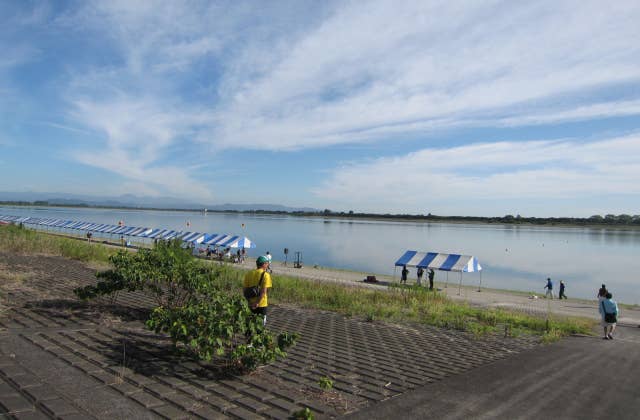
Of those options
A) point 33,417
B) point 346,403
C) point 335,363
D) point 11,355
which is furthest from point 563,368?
point 11,355

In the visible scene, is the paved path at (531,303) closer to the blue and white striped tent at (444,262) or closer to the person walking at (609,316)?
the blue and white striped tent at (444,262)

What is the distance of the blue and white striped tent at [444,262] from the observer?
29.2 metres

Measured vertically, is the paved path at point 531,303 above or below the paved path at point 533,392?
below

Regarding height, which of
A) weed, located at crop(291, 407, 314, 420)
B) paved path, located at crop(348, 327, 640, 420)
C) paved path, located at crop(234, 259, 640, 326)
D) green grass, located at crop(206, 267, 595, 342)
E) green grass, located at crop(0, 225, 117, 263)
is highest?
green grass, located at crop(0, 225, 117, 263)

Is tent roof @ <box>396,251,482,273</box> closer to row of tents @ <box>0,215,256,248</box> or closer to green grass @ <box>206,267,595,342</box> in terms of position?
green grass @ <box>206,267,595,342</box>

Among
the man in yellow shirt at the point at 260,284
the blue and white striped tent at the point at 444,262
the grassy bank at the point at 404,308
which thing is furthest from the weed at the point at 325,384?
the blue and white striped tent at the point at 444,262

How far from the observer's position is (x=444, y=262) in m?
30.1

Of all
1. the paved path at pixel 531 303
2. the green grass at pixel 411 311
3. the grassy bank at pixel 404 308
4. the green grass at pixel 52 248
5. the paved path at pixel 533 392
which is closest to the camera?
the paved path at pixel 533 392

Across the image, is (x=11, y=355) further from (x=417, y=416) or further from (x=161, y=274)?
(x=417, y=416)

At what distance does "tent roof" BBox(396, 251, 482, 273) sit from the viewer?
95.7 feet

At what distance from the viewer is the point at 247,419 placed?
15.0ft

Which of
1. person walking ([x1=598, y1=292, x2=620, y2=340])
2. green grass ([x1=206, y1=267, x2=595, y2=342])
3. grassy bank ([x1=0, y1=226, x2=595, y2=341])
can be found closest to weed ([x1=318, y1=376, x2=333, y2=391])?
green grass ([x1=206, y1=267, x2=595, y2=342])

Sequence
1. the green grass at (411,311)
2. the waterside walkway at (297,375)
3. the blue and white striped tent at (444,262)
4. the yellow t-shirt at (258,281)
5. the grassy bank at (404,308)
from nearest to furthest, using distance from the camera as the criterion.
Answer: the waterside walkway at (297,375) < the yellow t-shirt at (258,281) < the green grass at (411,311) < the grassy bank at (404,308) < the blue and white striped tent at (444,262)

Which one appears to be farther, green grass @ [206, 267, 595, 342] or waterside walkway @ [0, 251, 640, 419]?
green grass @ [206, 267, 595, 342]
